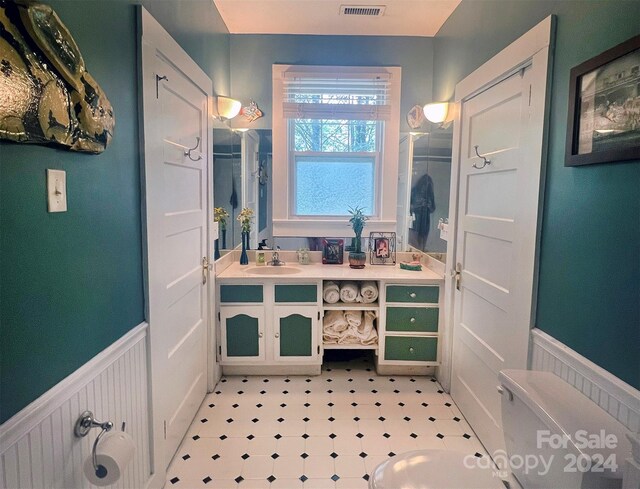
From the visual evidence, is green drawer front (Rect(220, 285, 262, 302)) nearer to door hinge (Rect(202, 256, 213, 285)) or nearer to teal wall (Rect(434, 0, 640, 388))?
door hinge (Rect(202, 256, 213, 285))

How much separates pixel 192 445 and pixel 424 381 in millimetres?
1668

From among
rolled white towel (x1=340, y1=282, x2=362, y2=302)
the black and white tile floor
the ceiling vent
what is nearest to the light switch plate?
the black and white tile floor

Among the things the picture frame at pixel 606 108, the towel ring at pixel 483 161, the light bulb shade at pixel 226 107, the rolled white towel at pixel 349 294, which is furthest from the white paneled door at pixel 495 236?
the light bulb shade at pixel 226 107

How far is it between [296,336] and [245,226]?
0.98m

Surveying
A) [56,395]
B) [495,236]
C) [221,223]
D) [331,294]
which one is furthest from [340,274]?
[56,395]

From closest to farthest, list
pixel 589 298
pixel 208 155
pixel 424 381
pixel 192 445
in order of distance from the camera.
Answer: pixel 589 298 < pixel 192 445 < pixel 208 155 < pixel 424 381

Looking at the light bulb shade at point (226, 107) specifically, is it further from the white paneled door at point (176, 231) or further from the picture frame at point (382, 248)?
the picture frame at point (382, 248)

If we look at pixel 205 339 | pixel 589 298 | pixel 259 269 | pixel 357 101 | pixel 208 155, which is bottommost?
pixel 205 339

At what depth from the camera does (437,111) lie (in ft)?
8.87

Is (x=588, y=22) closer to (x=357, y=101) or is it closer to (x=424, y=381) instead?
(x=357, y=101)

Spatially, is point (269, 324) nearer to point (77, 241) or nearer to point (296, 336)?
point (296, 336)

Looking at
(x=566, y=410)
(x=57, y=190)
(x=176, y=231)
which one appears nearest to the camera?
(x=57, y=190)

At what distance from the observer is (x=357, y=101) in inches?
123

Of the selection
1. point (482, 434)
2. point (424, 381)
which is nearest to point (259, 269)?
point (424, 381)
